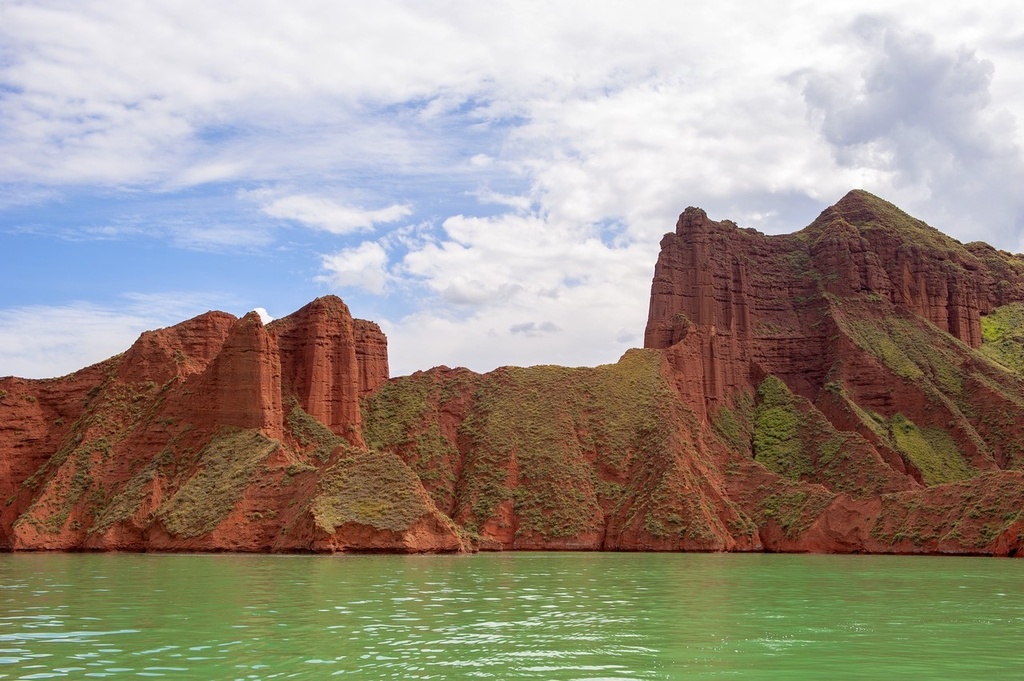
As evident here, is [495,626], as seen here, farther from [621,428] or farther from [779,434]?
[779,434]

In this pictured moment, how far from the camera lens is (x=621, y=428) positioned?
103062mm

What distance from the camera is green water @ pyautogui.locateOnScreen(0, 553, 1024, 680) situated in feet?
64.4

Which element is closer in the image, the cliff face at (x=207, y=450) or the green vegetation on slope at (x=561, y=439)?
the cliff face at (x=207, y=450)

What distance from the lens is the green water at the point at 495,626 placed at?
19641 mm

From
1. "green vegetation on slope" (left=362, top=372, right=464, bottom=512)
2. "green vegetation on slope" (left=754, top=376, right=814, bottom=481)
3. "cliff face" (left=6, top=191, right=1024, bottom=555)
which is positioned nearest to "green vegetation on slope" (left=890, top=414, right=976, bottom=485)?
"cliff face" (left=6, top=191, right=1024, bottom=555)

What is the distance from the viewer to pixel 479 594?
35625 mm

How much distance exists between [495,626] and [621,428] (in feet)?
255

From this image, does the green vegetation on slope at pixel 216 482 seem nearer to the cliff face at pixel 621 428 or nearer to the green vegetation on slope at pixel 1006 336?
the cliff face at pixel 621 428

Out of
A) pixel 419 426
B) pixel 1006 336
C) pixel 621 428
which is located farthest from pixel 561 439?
pixel 1006 336

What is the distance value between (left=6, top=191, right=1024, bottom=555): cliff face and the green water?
26.5m

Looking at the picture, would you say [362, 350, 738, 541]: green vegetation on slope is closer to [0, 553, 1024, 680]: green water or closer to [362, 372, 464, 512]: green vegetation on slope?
[362, 372, 464, 512]: green vegetation on slope

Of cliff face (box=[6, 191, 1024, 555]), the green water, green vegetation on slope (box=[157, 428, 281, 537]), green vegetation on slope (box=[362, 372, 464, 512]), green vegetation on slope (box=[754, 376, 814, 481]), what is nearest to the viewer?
the green water

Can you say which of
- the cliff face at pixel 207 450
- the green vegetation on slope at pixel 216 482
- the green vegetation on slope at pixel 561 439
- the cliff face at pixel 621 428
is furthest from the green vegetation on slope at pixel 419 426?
the green vegetation on slope at pixel 216 482

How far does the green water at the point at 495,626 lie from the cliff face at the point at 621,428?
26462 millimetres
